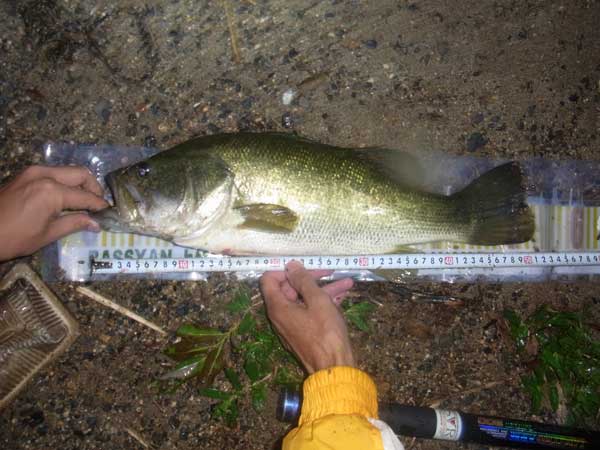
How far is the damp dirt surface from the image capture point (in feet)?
9.68

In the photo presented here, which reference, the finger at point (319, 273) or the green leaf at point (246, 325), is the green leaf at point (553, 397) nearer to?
the finger at point (319, 273)

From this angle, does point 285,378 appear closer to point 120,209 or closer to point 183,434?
point 183,434

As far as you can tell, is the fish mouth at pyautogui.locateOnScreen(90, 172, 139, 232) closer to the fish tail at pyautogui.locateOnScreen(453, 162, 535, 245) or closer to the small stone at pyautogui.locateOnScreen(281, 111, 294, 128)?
the small stone at pyautogui.locateOnScreen(281, 111, 294, 128)

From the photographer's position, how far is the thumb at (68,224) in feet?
8.64

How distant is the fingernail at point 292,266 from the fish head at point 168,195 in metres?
0.57

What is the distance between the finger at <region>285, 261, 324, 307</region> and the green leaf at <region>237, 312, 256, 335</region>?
1.41ft

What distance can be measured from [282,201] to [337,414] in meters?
1.19

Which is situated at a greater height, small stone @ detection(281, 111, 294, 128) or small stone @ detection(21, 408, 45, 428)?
small stone @ detection(281, 111, 294, 128)

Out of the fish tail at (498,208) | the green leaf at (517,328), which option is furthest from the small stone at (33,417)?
the green leaf at (517,328)

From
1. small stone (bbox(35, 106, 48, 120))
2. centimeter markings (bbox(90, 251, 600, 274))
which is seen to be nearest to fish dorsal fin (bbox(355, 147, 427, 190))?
centimeter markings (bbox(90, 251, 600, 274))

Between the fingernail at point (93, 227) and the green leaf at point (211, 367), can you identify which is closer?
the fingernail at point (93, 227)

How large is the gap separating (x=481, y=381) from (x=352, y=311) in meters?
1.15

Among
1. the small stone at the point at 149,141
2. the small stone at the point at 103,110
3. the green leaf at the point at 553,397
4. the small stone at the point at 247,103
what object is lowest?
the green leaf at the point at 553,397

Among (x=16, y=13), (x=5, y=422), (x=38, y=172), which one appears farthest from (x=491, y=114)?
(x=5, y=422)
